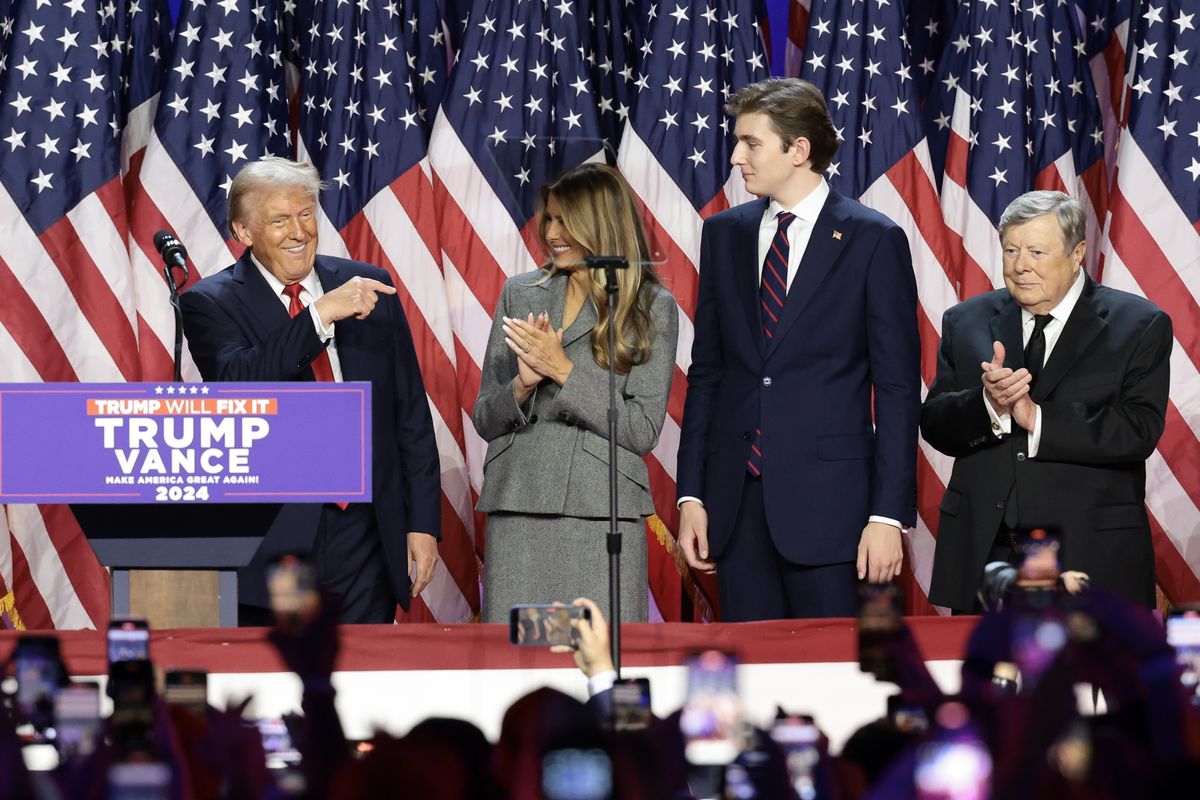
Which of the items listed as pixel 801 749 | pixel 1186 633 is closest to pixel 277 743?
pixel 801 749

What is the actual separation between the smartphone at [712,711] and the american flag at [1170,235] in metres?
3.61

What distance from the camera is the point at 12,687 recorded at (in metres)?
1.16

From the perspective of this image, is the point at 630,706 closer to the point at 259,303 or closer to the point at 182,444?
the point at 182,444

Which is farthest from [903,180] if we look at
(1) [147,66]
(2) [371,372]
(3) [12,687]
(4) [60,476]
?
(3) [12,687]

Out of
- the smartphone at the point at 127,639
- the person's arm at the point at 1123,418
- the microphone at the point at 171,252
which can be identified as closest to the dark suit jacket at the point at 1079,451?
the person's arm at the point at 1123,418

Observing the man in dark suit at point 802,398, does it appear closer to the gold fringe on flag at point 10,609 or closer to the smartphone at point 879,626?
the smartphone at point 879,626

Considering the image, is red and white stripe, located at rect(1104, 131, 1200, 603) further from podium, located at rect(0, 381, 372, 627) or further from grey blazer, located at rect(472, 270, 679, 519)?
podium, located at rect(0, 381, 372, 627)

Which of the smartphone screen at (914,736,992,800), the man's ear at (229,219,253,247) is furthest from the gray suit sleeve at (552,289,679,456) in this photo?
the smartphone screen at (914,736,992,800)

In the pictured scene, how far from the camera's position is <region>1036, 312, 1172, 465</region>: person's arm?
10.2 feet

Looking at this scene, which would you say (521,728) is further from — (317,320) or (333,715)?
(317,320)

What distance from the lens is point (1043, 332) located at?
3295 mm

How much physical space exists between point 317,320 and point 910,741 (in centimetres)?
231

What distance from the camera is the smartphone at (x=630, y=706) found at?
969mm

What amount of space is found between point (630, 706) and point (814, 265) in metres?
2.27
